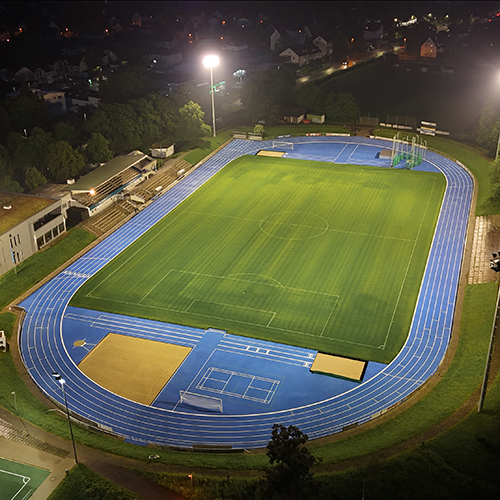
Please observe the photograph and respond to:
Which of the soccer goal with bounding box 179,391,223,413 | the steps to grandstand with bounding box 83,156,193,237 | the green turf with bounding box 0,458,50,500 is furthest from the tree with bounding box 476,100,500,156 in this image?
the green turf with bounding box 0,458,50,500

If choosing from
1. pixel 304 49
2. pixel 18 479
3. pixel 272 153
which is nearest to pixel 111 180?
pixel 272 153

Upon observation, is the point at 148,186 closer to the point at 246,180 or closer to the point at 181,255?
the point at 246,180

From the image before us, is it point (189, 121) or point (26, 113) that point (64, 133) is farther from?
point (189, 121)

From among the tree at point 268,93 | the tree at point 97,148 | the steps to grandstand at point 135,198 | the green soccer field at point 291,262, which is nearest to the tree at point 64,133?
the tree at point 97,148

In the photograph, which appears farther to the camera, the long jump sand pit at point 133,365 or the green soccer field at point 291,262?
the green soccer field at point 291,262

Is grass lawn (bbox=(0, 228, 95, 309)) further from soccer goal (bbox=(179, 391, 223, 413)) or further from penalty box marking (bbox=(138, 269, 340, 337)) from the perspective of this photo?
soccer goal (bbox=(179, 391, 223, 413))

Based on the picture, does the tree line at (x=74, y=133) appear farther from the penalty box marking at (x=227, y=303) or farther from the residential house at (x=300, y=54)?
the residential house at (x=300, y=54)
